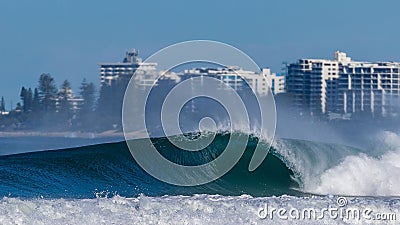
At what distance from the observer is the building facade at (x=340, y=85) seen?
13700cm

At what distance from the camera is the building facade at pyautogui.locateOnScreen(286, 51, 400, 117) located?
137m

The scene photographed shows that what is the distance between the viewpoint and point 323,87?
145 m

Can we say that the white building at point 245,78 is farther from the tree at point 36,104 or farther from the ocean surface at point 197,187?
the ocean surface at point 197,187

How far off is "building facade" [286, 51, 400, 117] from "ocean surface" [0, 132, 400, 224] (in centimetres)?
10880

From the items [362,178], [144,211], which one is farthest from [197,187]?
[144,211]

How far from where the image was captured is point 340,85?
480ft

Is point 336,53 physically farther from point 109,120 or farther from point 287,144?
point 287,144

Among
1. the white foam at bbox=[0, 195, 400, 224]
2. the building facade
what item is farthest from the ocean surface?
the building facade

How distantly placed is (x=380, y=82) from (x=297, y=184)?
124m

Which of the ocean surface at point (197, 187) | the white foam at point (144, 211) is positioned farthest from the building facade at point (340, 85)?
the white foam at point (144, 211)

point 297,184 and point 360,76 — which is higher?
point 360,76

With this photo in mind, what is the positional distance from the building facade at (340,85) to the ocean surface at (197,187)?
108799 mm

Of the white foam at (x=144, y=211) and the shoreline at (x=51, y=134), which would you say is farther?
the shoreline at (x=51, y=134)

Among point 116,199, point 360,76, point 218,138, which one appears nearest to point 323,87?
point 360,76
